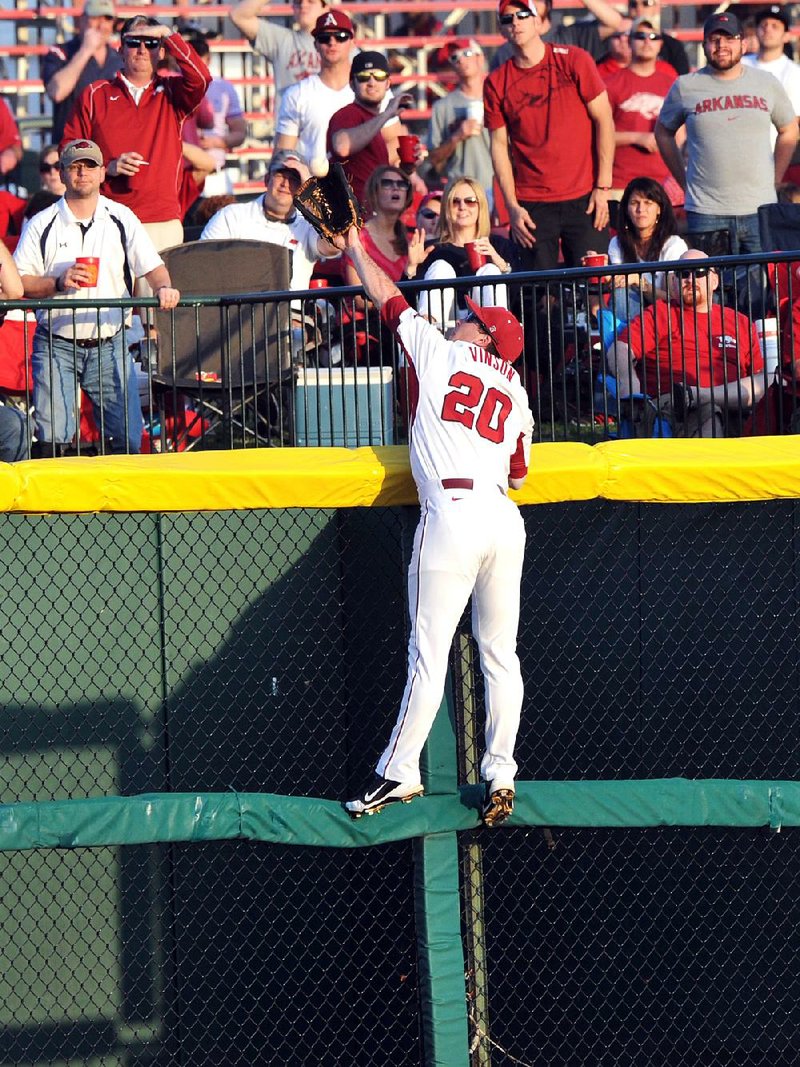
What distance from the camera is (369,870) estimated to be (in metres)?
7.16

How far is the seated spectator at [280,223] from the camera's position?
34.4 ft

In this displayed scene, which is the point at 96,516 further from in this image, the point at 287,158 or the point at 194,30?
the point at 194,30

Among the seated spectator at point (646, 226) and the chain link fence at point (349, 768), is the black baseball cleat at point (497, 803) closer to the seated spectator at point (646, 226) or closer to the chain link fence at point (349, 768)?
the chain link fence at point (349, 768)

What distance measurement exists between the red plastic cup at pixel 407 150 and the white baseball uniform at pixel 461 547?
195 inches

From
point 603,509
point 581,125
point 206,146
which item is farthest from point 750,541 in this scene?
point 206,146

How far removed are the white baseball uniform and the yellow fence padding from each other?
0.33 m

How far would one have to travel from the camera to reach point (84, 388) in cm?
836

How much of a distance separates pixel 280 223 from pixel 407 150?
3.14ft

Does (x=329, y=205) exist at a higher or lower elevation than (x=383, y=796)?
higher

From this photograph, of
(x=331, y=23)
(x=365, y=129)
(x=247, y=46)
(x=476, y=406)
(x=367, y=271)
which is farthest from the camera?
(x=247, y=46)

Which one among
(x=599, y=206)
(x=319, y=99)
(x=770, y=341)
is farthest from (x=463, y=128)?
(x=770, y=341)

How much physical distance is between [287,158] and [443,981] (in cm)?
644

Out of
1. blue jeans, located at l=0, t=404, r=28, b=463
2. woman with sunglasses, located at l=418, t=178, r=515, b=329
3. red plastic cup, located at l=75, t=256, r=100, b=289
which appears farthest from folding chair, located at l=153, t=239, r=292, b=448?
woman with sunglasses, located at l=418, t=178, r=515, b=329

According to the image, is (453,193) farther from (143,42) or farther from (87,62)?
(87,62)
